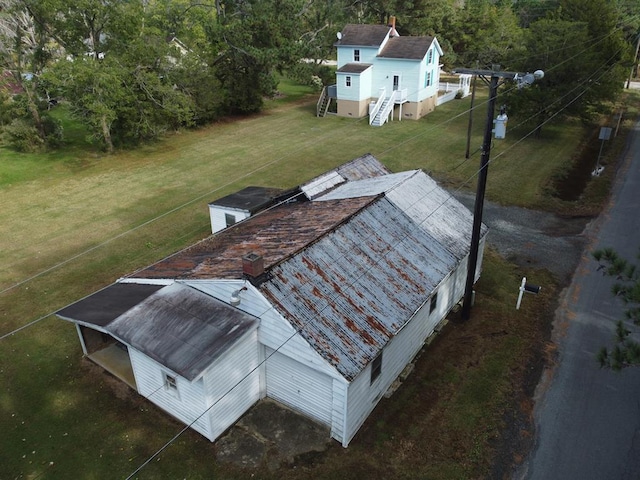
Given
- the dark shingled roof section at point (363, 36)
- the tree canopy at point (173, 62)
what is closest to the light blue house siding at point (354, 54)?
the dark shingled roof section at point (363, 36)

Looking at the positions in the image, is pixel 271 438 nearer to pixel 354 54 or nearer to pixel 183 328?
pixel 183 328

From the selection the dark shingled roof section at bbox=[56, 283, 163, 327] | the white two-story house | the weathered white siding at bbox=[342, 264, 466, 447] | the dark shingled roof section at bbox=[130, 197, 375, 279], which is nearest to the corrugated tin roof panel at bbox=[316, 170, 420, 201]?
the dark shingled roof section at bbox=[130, 197, 375, 279]

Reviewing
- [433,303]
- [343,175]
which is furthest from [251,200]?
[433,303]

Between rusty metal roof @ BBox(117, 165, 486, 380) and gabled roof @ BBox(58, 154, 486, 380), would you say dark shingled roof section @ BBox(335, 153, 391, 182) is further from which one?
gabled roof @ BBox(58, 154, 486, 380)

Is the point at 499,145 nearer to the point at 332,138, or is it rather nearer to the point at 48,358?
the point at 332,138

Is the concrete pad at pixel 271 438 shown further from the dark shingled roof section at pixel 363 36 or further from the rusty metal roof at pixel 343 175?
the dark shingled roof section at pixel 363 36

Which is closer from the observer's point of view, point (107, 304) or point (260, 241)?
point (107, 304)
